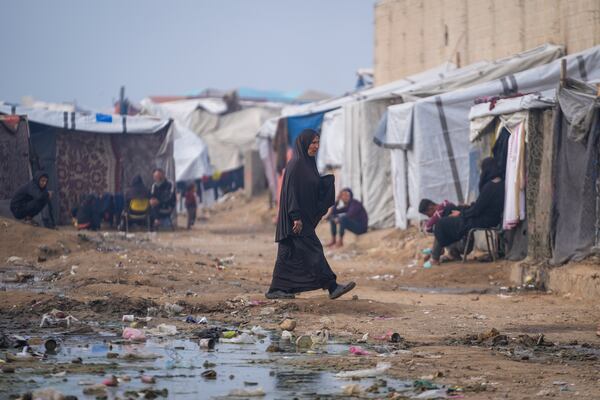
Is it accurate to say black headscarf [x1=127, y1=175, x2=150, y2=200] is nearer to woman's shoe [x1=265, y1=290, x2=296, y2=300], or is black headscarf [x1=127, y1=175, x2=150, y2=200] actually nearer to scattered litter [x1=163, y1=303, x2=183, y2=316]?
woman's shoe [x1=265, y1=290, x2=296, y2=300]

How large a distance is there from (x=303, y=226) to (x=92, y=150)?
44.7 feet

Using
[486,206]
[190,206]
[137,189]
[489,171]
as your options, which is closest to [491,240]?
[486,206]

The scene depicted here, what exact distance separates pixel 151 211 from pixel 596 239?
13459mm

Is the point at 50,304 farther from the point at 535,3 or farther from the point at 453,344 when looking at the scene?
the point at 535,3

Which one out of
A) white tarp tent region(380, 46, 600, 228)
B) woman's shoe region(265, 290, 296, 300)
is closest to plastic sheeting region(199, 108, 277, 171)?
white tarp tent region(380, 46, 600, 228)

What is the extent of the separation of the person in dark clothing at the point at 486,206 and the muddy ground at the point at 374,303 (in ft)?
1.83

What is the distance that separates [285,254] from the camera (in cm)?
1024

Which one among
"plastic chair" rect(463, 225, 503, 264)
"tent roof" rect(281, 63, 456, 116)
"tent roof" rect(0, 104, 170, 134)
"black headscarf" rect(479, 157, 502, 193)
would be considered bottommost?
"plastic chair" rect(463, 225, 503, 264)

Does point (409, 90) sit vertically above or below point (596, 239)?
above

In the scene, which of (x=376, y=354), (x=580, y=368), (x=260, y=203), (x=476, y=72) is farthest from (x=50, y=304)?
(x=260, y=203)

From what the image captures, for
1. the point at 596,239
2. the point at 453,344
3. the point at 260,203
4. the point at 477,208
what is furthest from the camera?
the point at 260,203

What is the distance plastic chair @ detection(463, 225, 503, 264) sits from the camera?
1356cm

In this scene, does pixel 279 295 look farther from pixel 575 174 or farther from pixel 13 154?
pixel 13 154

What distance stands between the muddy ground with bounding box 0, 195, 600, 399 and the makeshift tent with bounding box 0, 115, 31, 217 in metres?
2.76
